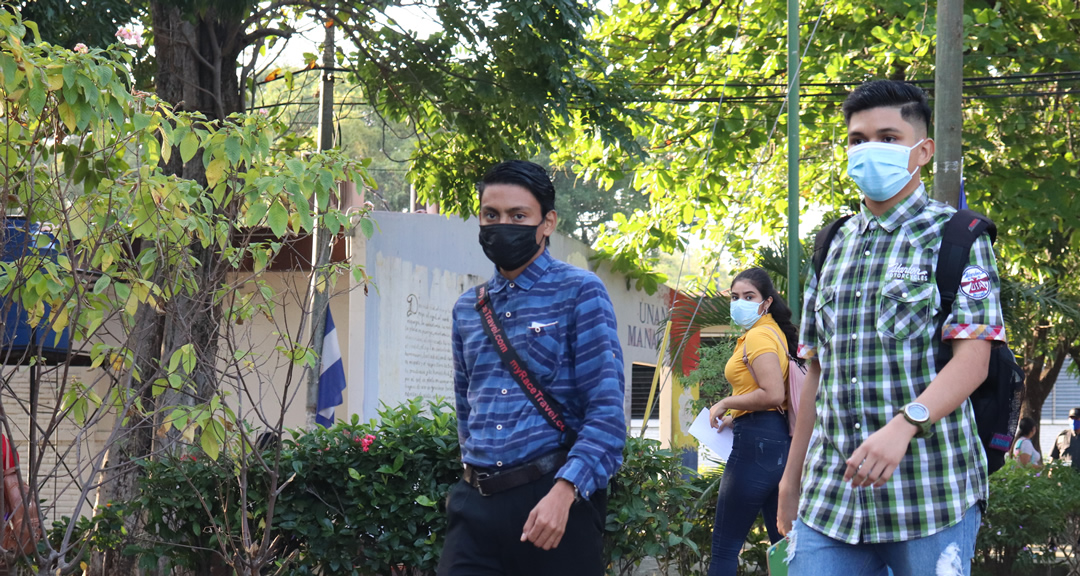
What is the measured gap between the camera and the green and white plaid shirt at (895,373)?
272cm

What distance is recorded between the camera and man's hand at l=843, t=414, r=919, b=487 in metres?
2.51

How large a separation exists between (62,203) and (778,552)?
2.96 meters

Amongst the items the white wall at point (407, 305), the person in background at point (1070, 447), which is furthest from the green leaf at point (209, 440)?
the person in background at point (1070, 447)

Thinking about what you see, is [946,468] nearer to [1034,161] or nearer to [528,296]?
[528,296]

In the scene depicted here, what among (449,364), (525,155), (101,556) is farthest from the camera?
(449,364)

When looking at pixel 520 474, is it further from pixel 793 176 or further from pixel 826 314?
pixel 793 176

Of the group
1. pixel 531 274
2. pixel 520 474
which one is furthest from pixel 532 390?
pixel 531 274

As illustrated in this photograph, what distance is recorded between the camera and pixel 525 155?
10477mm

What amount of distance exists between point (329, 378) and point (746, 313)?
619 centimetres

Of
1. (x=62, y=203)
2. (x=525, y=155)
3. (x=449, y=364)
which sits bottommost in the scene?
(x=449, y=364)

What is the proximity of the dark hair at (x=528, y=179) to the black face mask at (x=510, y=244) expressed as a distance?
11 centimetres

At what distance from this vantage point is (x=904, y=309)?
2.77m

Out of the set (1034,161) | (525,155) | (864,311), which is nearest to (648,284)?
(1034,161)

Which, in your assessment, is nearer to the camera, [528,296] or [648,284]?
[528,296]
